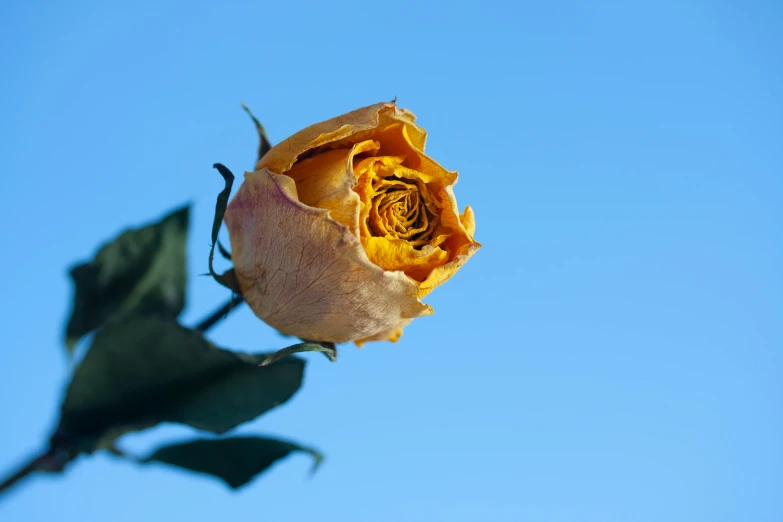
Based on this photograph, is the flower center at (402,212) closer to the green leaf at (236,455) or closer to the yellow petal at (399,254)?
the yellow petal at (399,254)

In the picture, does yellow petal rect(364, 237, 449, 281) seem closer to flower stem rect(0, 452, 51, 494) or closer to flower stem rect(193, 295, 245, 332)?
flower stem rect(193, 295, 245, 332)

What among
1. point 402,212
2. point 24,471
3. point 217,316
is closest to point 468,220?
point 402,212

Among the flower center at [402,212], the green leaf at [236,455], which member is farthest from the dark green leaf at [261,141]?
the green leaf at [236,455]

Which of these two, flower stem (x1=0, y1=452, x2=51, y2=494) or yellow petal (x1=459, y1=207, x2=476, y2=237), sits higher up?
yellow petal (x1=459, y1=207, x2=476, y2=237)

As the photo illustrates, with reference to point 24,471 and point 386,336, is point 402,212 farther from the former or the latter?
point 24,471

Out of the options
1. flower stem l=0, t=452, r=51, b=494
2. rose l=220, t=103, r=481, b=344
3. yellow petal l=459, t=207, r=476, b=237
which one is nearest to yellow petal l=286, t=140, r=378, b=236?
rose l=220, t=103, r=481, b=344

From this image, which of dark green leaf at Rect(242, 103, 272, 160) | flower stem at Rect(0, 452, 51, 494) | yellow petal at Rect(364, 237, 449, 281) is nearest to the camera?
flower stem at Rect(0, 452, 51, 494)
